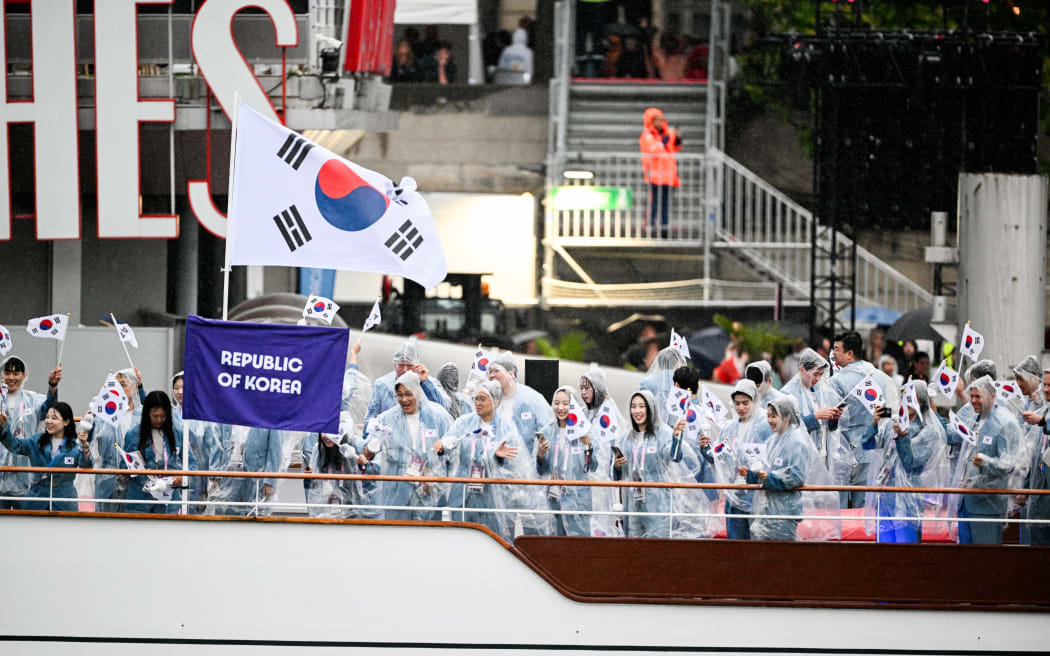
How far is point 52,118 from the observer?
11.4 meters

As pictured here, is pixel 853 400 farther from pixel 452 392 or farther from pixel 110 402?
pixel 110 402

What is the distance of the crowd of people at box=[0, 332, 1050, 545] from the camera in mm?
7371

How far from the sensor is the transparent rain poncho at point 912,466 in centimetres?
776

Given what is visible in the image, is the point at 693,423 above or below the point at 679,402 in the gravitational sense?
below

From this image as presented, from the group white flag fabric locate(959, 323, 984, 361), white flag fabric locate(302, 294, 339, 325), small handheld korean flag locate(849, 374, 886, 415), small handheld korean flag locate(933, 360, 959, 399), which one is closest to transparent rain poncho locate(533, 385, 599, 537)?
white flag fabric locate(302, 294, 339, 325)

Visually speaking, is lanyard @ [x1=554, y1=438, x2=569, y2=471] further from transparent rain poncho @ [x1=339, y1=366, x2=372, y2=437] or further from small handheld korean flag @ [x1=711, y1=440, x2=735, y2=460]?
transparent rain poncho @ [x1=339, y1=366, x2=372, y2=437]

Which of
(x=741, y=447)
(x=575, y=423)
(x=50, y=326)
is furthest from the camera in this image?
(x=50, y=326)

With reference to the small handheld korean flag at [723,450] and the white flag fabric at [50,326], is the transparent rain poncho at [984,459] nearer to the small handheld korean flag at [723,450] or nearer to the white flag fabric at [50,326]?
the small handheld korean flag at [723,450]

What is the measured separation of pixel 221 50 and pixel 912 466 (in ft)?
23.3

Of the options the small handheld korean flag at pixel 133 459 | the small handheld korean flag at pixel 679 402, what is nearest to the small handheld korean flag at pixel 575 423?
the small handheld korean flag at pixel 679 402

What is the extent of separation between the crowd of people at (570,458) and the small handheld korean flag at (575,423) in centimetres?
1

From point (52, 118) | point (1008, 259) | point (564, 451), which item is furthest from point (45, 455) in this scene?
point (1008, 259)

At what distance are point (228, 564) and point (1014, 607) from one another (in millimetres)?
4418

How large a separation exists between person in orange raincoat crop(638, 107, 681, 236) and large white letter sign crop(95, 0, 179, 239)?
9.69 metres
